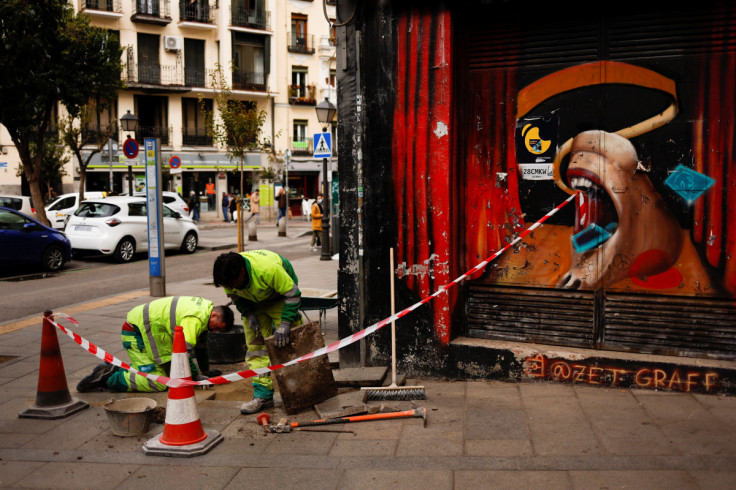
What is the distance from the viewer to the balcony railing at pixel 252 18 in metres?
42.0

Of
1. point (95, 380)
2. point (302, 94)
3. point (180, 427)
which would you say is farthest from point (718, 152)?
point (302, 94)

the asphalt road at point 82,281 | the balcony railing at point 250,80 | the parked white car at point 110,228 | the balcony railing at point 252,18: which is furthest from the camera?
the balcony railing at point 250,80

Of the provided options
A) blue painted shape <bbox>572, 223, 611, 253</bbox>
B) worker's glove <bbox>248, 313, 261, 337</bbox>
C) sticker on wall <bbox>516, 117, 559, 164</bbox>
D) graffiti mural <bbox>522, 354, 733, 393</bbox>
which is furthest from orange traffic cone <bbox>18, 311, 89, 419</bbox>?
blue painted shape <bbox>572, 223, 611, 253</bbox>

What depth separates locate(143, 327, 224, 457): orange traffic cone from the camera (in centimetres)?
468

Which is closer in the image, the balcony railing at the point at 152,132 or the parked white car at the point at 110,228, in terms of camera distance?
the parked white car at the point at 110,228

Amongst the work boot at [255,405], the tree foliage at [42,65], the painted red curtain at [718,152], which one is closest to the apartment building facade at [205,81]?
the tree foliage at [42,65]

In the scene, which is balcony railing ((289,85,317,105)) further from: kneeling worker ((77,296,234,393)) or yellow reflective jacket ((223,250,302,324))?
yellow reflective jacket ((223,250,302,324))

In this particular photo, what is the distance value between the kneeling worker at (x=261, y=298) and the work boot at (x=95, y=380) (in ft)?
4.73

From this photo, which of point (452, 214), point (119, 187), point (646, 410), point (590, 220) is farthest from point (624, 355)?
point (119, 187)

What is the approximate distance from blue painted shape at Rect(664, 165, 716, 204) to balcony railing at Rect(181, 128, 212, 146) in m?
37.4

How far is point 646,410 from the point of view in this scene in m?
5.21

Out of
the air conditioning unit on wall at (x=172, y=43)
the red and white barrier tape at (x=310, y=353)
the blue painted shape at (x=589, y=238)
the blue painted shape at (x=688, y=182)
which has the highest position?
the air conditioning unit on wall at (x=172, y=43)

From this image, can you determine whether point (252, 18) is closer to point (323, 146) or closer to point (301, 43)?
point (301, 43)

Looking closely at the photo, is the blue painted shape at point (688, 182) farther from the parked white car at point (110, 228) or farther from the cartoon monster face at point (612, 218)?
the parked white car at point (110, 228)
